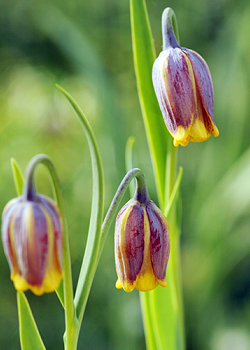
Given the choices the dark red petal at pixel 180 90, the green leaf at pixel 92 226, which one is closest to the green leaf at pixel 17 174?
the green leaf at pixel 92 226

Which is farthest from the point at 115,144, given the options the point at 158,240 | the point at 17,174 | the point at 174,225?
the point at 158,240

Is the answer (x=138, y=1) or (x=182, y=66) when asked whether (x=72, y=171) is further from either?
(x=182, y=66)

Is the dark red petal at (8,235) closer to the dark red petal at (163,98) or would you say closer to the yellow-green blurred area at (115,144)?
the dark red petal at (163,98)

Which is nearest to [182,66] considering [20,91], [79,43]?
[79,43]

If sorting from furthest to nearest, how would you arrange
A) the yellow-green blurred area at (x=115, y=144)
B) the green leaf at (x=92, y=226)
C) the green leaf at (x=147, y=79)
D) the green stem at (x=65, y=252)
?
the yellow-green blurred area at (x=115, y=144), the green leaf at (x=147, y=79), the green leaf at (x=92, y=226), the green stem at (x=65, y=252)

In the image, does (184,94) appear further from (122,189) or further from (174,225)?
(174,225)

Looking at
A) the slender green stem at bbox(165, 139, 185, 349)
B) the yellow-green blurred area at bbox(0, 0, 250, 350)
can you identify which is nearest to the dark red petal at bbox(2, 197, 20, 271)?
the slender green stem at bbox(165, 139, 185, 349)
